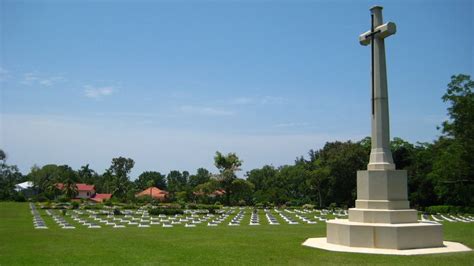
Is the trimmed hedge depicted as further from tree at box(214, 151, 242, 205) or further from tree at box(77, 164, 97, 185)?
tree at box(77, 164, 97, 185)

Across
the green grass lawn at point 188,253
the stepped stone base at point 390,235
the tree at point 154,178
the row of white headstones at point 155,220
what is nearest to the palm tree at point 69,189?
the tree at point 154,178

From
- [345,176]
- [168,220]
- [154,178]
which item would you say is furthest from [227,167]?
[154,178]

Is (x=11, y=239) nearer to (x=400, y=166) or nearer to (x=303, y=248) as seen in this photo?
(x=303, y=248)

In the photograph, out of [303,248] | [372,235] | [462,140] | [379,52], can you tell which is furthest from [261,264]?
[462,140]

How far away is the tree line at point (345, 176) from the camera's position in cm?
3045

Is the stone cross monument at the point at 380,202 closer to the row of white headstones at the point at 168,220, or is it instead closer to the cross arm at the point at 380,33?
the cross arm at the point at 380,33

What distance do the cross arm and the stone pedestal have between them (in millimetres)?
3943

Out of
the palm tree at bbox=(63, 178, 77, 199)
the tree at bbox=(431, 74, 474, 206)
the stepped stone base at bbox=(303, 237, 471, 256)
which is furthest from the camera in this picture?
the palm tree at bbox=(63, 178, 77, 199)

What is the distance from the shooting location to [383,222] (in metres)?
11.0

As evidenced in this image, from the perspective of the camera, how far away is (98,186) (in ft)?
279

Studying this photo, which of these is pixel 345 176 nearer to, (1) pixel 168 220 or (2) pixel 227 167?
(2) pixel 227 167

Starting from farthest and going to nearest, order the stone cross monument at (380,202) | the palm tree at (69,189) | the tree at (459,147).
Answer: the palm tree at (69,189), the tree at (459,147), the stone cross monument at (380,202)

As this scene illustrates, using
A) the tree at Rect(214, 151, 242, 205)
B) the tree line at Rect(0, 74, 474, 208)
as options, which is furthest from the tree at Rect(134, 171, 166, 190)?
the tree at Rect(214, 151, 242, 205)

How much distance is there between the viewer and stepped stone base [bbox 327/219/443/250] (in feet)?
34.2
